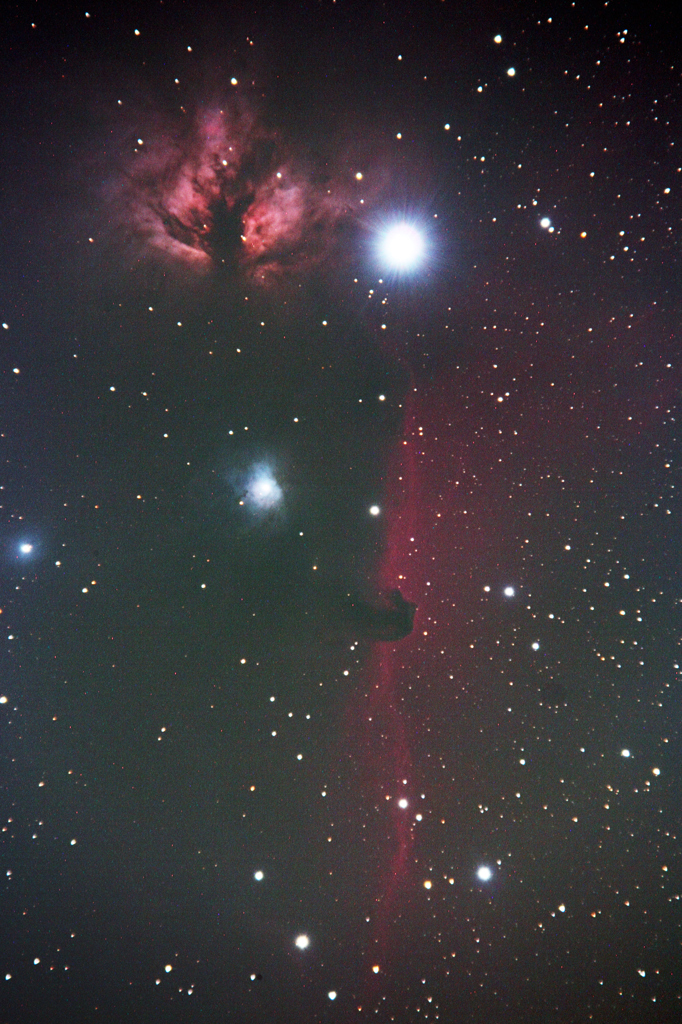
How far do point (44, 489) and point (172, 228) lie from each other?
72 cm

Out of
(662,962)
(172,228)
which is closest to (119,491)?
(172,228)

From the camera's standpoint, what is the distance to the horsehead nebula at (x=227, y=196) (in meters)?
0.81

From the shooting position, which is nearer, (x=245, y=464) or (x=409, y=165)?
(x=409, y=165)

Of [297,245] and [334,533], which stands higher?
[297,245]

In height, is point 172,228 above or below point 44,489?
above

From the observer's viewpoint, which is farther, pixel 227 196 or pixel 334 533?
pixel 334 533

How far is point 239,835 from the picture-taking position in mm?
906

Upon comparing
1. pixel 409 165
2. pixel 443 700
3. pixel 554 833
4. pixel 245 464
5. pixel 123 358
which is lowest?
pixel 554 833

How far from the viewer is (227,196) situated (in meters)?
0.84

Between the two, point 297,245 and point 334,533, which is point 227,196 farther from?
point 334,533

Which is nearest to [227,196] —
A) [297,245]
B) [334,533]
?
[297,245]

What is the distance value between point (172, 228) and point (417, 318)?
629 millimetres

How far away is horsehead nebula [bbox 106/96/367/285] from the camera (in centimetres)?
81

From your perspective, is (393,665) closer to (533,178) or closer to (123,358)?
(123,358)
